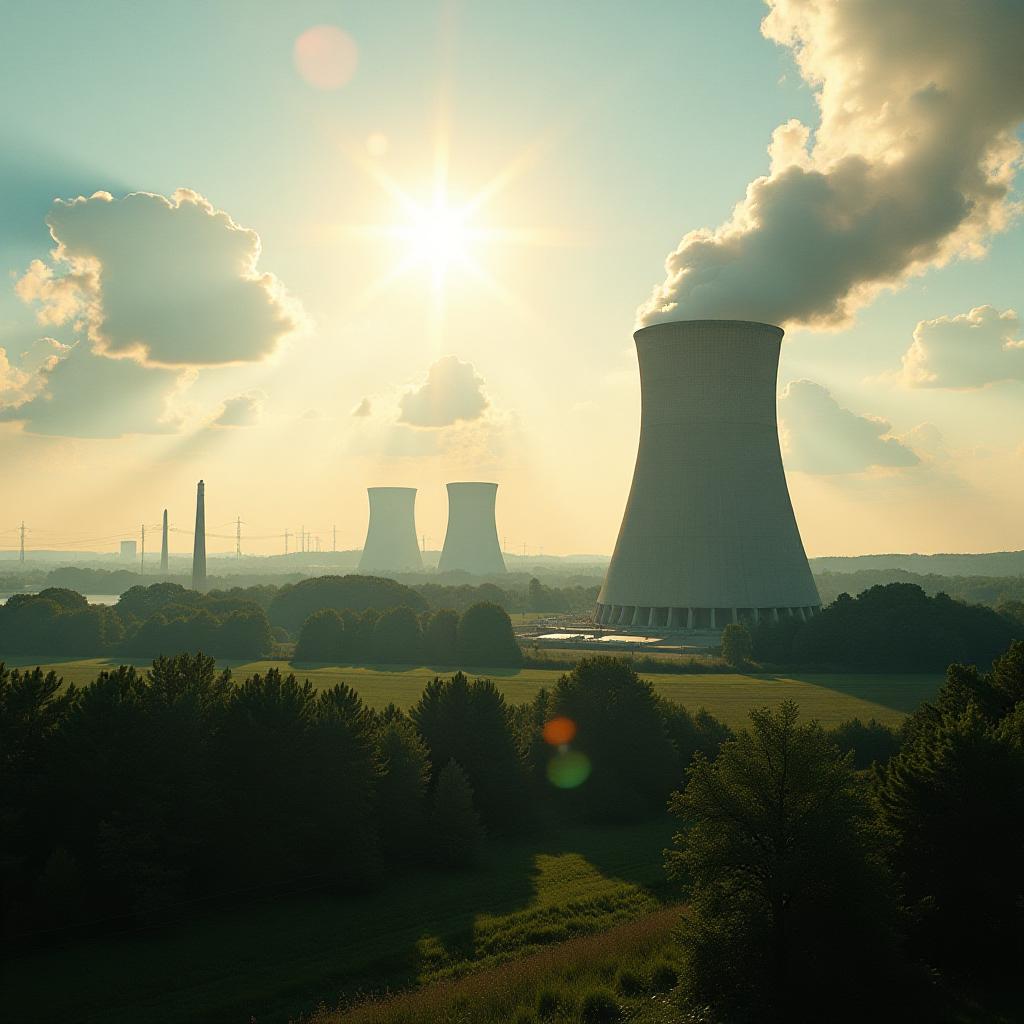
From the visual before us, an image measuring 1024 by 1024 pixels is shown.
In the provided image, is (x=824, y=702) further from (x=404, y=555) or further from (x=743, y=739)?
(x=404, y=555)

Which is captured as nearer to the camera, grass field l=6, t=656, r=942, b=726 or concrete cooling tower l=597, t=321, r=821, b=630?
grass field l=6, t=656, r=942, b=726

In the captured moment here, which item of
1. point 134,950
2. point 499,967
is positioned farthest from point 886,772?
point 134,950

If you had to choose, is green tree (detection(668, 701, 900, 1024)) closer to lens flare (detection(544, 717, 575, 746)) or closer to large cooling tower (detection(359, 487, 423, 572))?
lens flare (detection(544, 717, 575, 746))

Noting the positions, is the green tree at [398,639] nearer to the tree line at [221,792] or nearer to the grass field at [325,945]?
the tree line at [221,792]

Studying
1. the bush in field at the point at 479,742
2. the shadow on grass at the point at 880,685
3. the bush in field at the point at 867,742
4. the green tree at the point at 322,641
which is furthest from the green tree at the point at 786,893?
the green tree at the point at 322,641

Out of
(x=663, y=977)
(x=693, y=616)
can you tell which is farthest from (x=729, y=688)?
(x=663, y=977)

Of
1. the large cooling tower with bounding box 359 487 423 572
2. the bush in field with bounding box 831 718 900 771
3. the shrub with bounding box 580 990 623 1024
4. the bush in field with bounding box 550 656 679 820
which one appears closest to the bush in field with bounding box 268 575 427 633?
the large cooling tower with bounding box 359 487 423 572
